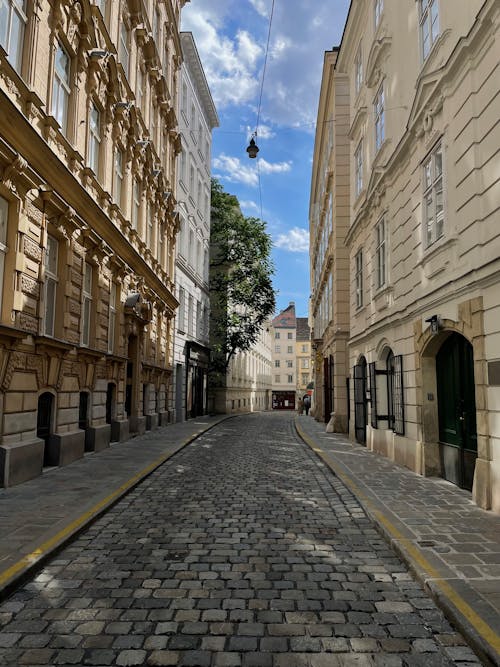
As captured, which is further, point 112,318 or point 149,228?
point 149,228

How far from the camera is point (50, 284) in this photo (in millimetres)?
10797

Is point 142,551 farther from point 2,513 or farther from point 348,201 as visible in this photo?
point 348,201

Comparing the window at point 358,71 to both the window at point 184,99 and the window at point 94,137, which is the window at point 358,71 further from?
the window at point 184,99

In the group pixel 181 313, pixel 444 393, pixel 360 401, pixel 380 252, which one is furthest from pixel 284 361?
pixel 444 393

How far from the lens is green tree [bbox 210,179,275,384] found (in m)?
36.8

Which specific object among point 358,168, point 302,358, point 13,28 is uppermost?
point 358,168

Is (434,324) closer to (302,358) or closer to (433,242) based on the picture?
(433,242)

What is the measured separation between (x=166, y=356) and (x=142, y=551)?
17.9 metres

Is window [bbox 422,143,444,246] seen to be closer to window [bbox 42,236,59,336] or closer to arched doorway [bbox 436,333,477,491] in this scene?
arched doorway [bbox 436,333,477,491]

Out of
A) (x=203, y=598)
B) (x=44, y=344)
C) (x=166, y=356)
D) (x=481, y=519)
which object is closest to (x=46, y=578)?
(x=203, y=598)

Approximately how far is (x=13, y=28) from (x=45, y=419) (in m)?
7.06

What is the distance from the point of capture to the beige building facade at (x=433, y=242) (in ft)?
23.7

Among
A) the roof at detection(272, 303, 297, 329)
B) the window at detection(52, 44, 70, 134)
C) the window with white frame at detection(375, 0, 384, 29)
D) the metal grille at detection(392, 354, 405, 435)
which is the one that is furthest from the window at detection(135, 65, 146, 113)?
the roof at detection(272, 303, 297, 329)

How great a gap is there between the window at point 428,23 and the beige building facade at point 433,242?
0.14 ft
